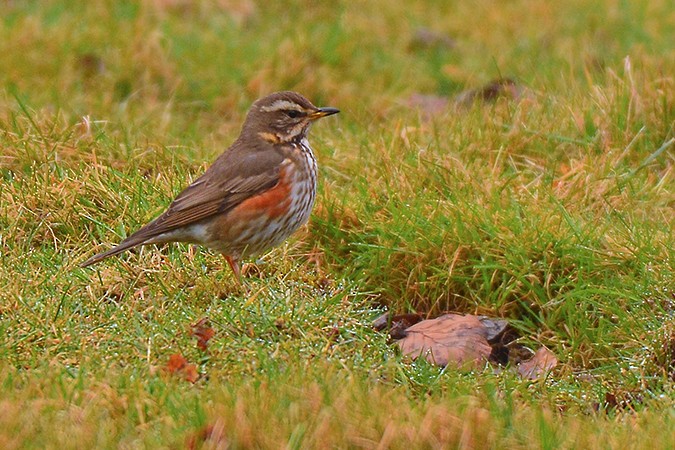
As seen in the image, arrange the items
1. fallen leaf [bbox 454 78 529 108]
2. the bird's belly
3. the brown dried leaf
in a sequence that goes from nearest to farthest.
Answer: the brown dried leaf → the bird's belly → fallen leaf [bbox 454 78 529 108]

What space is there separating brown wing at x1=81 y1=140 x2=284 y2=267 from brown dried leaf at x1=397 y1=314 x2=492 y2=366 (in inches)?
46.0

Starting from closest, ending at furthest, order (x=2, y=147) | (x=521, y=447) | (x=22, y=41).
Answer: (x=521, y=447) → (x=2, y=147) → (x=22, y=41)

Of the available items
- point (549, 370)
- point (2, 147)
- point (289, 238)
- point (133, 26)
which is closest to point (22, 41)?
point (133, 26)

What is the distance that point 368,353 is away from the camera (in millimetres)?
5574

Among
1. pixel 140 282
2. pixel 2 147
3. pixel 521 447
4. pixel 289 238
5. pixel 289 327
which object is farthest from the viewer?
pixel 2 147

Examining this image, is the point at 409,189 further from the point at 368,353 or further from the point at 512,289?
the point at 368,353

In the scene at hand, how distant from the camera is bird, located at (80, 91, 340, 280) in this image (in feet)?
20.1

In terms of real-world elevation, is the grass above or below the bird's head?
below

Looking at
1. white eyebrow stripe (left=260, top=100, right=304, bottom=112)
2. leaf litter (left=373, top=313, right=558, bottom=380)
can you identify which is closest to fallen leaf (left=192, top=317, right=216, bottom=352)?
leaf litter (left=373, top=313, right=558, bottom=380)

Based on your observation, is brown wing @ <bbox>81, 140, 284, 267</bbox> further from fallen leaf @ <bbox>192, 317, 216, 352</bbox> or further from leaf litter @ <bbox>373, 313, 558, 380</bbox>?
leaf litter @ <bbox>373, 313, 558, 380</bbox>

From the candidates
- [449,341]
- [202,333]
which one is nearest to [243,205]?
[202,333]

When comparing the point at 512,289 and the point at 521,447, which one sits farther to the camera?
the point at 512,289

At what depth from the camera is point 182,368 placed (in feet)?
16.8

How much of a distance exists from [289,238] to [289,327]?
119cm
